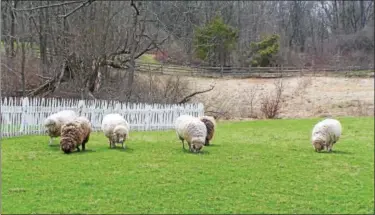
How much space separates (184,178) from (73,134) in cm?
322

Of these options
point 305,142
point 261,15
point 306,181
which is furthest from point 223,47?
point 305,142

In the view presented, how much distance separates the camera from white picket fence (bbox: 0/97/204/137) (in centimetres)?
1268

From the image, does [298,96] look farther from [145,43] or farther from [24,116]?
[24,116]

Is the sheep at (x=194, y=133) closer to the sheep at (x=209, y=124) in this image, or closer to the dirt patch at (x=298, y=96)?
the dirt patch at (x=298, y=96)

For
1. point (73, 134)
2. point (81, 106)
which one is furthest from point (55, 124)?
point (81, 106)

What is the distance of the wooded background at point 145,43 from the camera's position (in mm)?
6844

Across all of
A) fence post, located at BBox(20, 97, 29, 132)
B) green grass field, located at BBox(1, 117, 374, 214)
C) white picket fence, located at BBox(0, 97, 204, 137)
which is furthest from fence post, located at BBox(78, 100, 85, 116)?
green grass field, located at BBox(1, 117, 374, 214)

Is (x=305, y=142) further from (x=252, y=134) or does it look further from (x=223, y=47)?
(x=223, y=47)

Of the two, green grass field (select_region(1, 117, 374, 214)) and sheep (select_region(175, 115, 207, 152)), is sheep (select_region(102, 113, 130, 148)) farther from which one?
sheep (select_region(175, 115, 207, 152))

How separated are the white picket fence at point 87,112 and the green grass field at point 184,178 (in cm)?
82

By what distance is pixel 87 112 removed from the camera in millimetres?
15625

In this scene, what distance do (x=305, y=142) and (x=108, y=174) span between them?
7516 mm

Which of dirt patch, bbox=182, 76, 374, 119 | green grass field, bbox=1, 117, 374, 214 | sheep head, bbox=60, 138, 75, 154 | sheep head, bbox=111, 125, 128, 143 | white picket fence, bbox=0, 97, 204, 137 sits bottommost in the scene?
green grass field, bbox=1, 117, 374, 214

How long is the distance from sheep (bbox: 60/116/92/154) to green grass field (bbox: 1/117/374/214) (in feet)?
0.70
